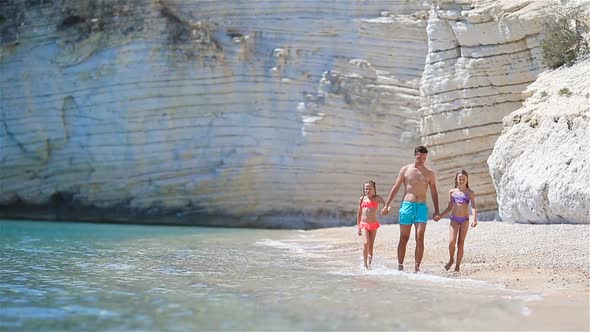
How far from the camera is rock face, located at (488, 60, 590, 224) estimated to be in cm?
886

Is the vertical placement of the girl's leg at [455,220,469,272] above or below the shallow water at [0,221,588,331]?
above

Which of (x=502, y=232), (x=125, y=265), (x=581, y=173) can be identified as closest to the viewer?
(x=125, y=265)

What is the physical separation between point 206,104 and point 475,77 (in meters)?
6.35

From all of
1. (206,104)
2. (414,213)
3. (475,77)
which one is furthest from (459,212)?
(206,104)

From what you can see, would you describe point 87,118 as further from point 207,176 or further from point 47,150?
point 207,176

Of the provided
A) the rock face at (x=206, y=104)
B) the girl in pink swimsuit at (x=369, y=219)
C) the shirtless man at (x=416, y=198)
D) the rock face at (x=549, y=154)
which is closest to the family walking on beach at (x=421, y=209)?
the shirtless man at (x=416, y=198)

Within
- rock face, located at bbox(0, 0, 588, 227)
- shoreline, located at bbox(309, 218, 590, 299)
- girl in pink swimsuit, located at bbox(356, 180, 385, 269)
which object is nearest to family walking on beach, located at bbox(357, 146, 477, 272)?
girl in pink swimsuit, located at bbox(356, 180, 385, 269)

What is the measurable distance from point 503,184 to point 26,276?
6.97 m

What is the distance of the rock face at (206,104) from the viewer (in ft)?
51.5

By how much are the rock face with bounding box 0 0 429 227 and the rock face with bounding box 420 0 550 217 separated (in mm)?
961

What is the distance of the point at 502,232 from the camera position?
950cm

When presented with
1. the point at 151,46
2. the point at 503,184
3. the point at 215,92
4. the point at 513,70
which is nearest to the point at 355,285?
the point at 503,184

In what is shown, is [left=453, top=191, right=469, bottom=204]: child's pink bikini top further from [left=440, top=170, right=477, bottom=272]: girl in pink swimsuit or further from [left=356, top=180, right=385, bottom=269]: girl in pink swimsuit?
[left=356, top=180, right=385, bottom=269]: girl in pink swimsuit

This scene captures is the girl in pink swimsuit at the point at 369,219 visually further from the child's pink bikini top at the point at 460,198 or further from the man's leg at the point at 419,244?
the child's pink bikini top at the point at 460,198
